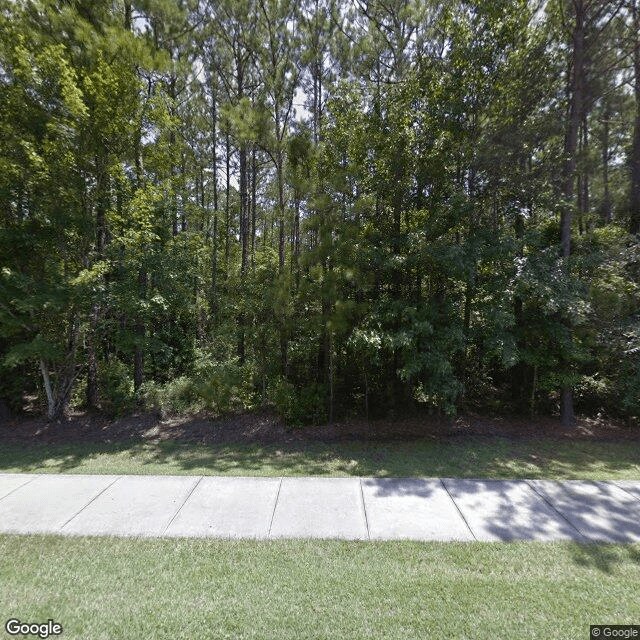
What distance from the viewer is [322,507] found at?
13.4ft

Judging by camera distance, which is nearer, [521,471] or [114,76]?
[521,471]

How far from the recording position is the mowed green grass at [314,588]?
2.49m

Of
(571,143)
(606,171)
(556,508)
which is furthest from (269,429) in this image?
(606,171)

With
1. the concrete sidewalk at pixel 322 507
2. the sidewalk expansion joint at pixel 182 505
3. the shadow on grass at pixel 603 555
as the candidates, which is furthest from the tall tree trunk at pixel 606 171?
the sidewalk expansion joint at pixel 182 505

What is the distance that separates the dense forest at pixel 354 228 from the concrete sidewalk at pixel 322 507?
6.78 ft

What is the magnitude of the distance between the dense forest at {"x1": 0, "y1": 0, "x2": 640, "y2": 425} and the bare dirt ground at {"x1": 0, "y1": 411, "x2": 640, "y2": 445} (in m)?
0.35

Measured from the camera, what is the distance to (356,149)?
22.9 ft

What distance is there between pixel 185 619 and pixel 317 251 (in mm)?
5312

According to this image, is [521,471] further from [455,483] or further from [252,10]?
[252,10]

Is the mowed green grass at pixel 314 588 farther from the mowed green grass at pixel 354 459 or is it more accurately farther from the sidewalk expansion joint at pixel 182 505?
the mowed green grass at pixel 354 459

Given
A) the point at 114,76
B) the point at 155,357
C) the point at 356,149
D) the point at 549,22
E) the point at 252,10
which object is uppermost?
the point at 252,10

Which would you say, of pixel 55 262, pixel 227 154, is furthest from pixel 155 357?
pixel 227 154

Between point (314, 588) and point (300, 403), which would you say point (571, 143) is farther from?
point (314, 588)

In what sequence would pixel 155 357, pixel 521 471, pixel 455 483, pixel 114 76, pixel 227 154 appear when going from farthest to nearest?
pixel 227 154
pixel 155 357
pixel 114 76
pixel 521 471
pixel 455 483
